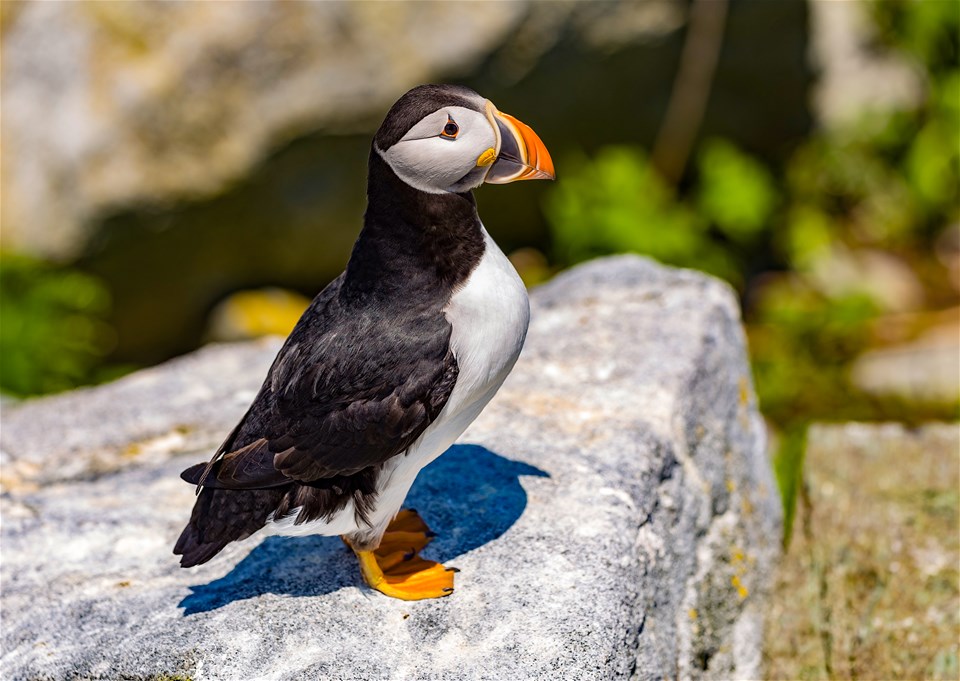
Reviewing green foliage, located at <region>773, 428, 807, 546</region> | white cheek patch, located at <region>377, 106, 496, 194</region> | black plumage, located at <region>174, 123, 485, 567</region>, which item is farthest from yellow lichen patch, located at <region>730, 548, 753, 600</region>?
white cheek patch, located at <region>377, 106, 496, 194</region>

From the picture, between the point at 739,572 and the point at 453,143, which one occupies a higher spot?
the point at 453,143

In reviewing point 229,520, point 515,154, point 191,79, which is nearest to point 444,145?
point 515,154

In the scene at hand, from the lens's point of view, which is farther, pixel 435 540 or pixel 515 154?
pixel 435 540

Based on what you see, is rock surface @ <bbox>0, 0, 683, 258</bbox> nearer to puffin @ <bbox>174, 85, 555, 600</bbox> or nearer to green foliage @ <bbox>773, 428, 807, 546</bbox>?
green foliage @ <bbox>773, 428, 807, 546</bbox>

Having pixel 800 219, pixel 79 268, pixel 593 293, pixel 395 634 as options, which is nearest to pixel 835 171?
pixel 800 219

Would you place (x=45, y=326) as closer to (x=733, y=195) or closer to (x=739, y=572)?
(x=739, y=572)

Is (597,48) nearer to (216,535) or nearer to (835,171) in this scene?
(835,171)

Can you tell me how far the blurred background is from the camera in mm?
7914

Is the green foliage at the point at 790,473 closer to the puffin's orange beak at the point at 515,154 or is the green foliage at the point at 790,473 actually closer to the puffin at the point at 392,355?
the puffin at the point at 392,355

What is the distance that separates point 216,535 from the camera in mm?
3561

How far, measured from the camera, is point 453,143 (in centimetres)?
329

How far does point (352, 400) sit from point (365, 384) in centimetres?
7

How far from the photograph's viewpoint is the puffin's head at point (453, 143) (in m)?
3.29

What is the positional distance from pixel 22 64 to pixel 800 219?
6371 millimetres
